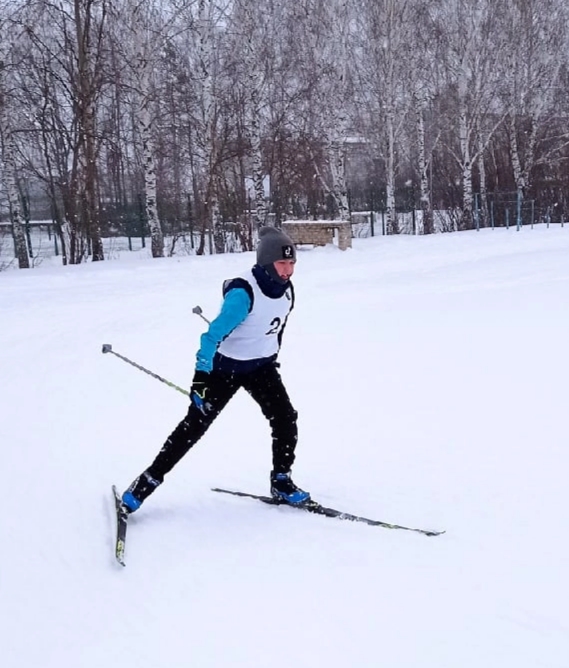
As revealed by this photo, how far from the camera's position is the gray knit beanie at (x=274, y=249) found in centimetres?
331

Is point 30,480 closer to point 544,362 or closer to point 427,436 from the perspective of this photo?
point 427,436

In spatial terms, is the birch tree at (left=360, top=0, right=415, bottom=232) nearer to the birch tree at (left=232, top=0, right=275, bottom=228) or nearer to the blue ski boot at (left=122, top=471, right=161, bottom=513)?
the birch tree at (left=232, top=0, right=275, bottom=228)

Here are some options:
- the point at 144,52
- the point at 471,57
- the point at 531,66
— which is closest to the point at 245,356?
the point at 144,52

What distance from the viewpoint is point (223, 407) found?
3.49 m

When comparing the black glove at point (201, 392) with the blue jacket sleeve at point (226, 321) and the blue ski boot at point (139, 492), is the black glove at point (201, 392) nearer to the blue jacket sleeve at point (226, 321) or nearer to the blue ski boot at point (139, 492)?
the blue jacket sleeve at point (226, 321)

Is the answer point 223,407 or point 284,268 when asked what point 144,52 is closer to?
point 284,268

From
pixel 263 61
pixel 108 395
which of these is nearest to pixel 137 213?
pixel 263 61

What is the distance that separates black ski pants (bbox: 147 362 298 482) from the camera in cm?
345

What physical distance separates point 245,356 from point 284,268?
0.51m

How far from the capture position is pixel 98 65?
16.5 metres

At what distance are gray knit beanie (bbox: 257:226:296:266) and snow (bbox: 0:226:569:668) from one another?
1452 mm

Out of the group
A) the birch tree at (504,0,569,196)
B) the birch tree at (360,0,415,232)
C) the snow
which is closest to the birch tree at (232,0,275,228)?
the birch tree at (360,0,415,232)

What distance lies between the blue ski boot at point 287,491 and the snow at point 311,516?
74 millimetres

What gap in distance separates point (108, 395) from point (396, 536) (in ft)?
12.0
